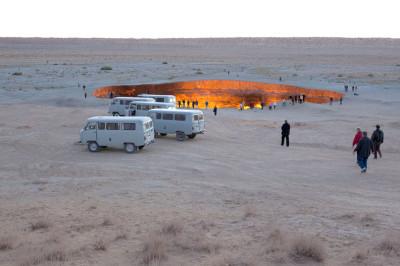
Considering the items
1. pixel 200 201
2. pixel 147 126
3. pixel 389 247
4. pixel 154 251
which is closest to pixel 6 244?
pixel 154 251

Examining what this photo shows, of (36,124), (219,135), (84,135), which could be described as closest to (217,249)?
(84,135)

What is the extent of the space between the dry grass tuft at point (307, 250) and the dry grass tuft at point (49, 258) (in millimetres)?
→ 4654

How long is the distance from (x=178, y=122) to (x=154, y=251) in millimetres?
18387

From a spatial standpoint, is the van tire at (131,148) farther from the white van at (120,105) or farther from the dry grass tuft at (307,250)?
the dry grass tuft at (307,250)

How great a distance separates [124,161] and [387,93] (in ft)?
131

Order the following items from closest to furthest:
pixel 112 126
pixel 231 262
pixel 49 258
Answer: pixel 231 262
pixel 49 258
pixel 112 126

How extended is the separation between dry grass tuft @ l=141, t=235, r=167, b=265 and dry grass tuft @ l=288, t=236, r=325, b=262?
2.62 metres

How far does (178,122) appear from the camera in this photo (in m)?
27.6

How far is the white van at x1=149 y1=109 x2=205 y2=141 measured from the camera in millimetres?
27391

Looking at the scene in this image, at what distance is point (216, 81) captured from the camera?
59.4 metres

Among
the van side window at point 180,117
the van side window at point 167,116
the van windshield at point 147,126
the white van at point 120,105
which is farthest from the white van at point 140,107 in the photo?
the van windshield at point 147,126

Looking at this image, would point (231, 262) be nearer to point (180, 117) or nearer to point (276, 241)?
Result: point (276, 241)

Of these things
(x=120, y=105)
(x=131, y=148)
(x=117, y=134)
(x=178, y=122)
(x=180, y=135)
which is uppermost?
(x=120, y=105)

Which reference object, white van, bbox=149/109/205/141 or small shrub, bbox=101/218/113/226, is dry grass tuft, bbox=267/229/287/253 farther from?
white van, bbox=149/109/205/141
